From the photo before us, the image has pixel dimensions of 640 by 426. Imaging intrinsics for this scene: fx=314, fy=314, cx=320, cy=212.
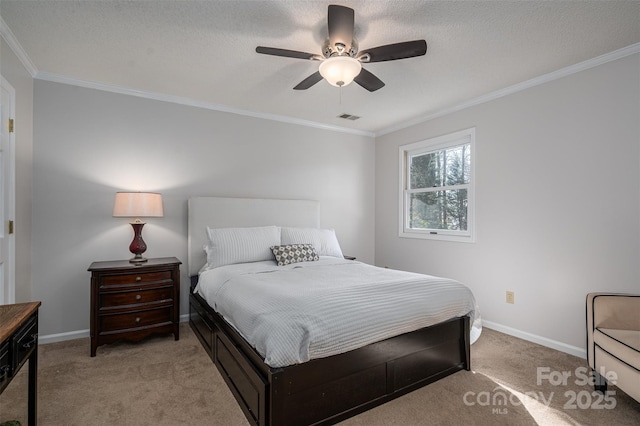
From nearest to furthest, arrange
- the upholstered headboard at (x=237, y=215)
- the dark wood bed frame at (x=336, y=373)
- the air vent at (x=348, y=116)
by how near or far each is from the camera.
A: the dark wood bed frame at (x=336, y=373), the upholstered headboard at (x=237, y=215), the air vent at (x=348, y=116)

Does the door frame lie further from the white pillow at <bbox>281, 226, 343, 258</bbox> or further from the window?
the window

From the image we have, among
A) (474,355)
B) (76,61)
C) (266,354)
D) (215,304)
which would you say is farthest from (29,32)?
(474,355)

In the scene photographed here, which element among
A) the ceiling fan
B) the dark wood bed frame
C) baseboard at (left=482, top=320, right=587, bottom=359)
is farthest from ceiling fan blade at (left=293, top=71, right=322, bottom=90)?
baseboard at (left=482, top=320, right=587, bottom=359)

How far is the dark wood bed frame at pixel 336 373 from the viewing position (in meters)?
1.66

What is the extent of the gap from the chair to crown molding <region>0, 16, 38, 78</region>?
4.52 metres

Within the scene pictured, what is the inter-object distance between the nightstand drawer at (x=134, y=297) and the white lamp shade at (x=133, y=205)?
0.71m

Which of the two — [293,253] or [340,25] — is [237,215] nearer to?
[293,253]

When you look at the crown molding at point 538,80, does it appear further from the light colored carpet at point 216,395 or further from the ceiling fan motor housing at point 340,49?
the light colored carpet at point 216,395

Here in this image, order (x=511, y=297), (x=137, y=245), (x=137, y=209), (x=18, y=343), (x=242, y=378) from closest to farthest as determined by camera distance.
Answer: (x=18, y=343) < (x=242, y=378) < (x=137, y=209) < (x=137, y=245) < (x=511, y=297)

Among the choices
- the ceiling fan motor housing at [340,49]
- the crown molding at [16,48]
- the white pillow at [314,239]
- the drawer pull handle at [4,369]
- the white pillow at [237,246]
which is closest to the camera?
the drawer pull handle at [4,369]

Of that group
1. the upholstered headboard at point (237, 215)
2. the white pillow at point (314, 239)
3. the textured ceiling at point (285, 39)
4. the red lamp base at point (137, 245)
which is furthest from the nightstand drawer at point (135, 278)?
the textured ceiling at point (285, 39)

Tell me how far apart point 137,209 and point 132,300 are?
833mm

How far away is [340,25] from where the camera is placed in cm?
190

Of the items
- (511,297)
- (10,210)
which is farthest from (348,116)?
(10,210)
